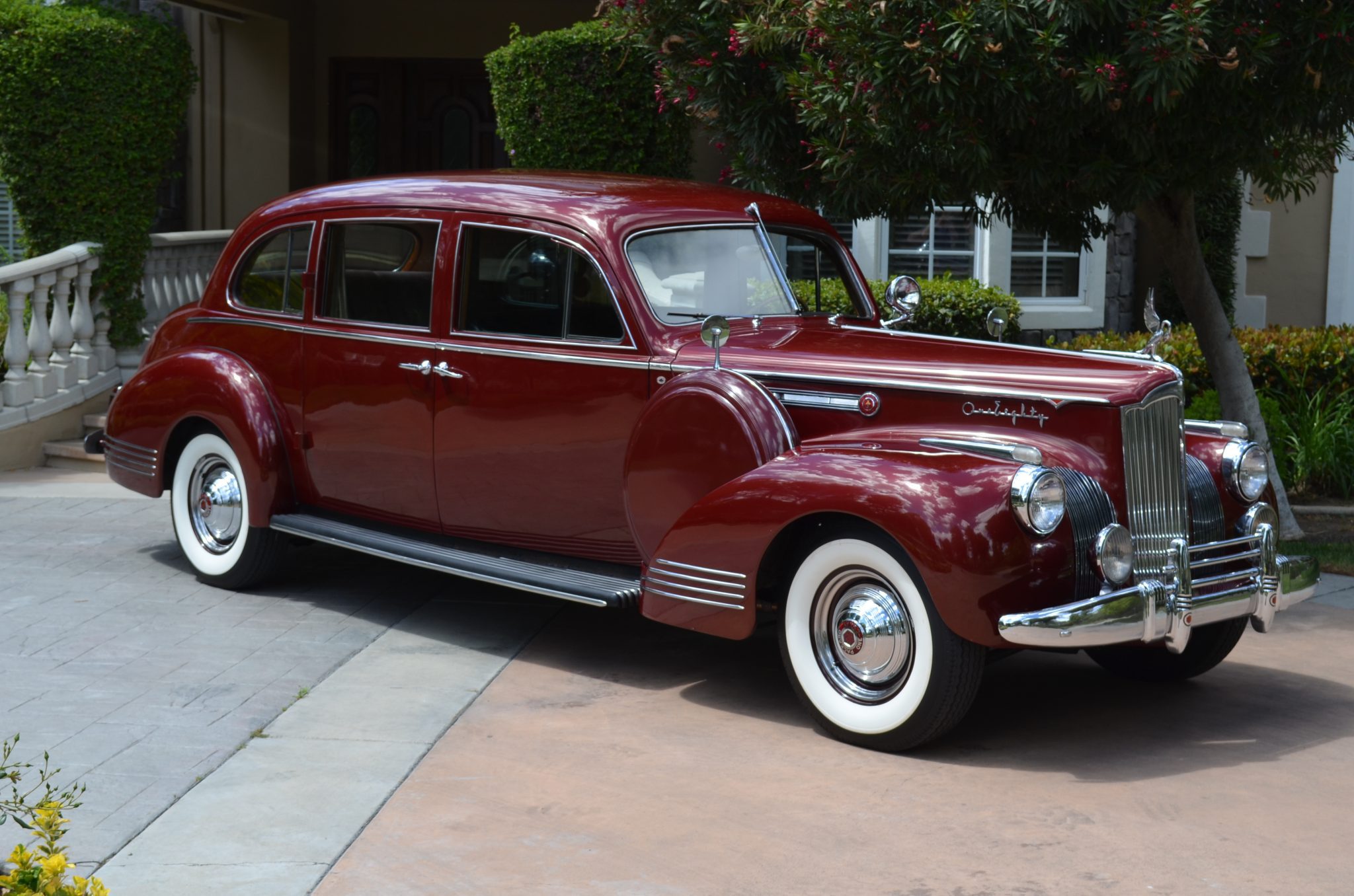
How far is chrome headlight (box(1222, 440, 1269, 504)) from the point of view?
556 centimetres

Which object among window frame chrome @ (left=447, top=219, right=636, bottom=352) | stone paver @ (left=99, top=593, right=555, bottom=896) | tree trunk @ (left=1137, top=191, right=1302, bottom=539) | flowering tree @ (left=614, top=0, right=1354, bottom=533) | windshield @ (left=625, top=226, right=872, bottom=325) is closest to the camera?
stone paver @ (left=99, top=593, right=555, bottom=896)

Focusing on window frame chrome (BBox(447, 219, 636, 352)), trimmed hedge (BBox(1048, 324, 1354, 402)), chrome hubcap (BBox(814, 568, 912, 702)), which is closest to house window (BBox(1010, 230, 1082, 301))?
trimmed hedge (BBox(1048, 324, 1354, 402))

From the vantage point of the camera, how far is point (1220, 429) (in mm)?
5789

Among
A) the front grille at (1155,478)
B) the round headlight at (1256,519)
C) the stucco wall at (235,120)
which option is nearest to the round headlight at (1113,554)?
the front grille at (1155,478)

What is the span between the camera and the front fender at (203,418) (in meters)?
7.00

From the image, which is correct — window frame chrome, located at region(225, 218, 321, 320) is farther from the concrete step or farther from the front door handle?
the concrete step

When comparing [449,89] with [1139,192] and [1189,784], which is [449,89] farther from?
[1189,784]

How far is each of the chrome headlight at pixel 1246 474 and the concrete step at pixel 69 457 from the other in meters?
7.58

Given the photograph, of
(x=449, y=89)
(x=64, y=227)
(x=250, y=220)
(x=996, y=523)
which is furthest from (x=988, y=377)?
(x=449, y=89)

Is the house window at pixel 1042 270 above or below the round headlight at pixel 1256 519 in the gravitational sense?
above

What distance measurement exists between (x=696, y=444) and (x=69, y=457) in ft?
21.0

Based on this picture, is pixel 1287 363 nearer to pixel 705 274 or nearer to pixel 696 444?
pixel 705 274

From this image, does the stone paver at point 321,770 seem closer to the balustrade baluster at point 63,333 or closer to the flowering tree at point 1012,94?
the flowering tree at point 1012,94

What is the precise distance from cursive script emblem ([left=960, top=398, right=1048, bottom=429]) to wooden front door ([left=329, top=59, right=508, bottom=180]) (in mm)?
9465
